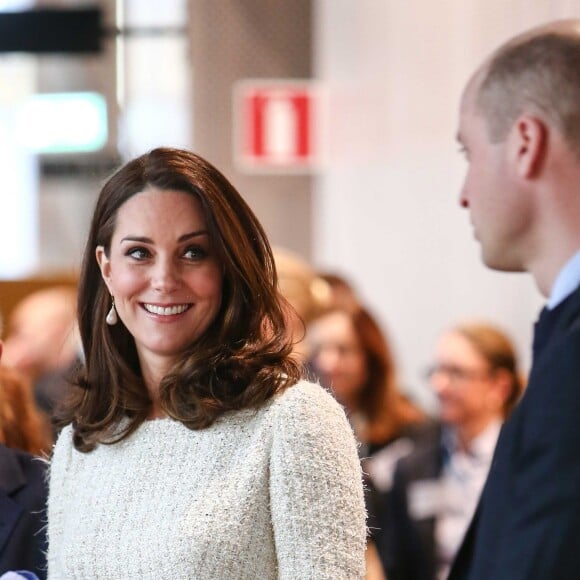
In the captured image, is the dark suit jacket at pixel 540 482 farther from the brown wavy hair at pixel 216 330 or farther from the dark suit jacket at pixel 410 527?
the dark suit jacket at pixel 410 527

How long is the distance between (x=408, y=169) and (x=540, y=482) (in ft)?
24.6

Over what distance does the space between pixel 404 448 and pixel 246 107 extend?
4647mm

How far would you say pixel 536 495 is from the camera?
1.71m

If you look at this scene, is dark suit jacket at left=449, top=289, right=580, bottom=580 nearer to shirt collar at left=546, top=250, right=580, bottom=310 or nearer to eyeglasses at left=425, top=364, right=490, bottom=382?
shirt collar at left=546, top=250, right=580, bottom=310

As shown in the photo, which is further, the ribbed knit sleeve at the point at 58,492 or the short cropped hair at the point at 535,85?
the ribbed knit sleeve at the point at 58,492

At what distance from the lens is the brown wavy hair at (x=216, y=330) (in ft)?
8.02

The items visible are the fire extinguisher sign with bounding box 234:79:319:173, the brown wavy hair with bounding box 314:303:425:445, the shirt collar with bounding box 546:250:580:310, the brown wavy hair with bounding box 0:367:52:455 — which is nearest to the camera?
the shirt collar with bounding box 546:250:580:310

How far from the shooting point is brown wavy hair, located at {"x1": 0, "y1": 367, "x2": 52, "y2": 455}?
319 centimetres

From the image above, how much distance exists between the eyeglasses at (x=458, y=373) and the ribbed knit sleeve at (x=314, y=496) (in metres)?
3.24

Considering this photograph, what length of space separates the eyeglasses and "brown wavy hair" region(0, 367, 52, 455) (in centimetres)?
260

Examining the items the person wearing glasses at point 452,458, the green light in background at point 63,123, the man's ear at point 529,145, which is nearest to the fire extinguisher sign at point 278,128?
the green light in background at point 63,123

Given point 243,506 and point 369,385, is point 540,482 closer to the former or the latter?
point 243,506

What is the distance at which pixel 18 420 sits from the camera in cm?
323

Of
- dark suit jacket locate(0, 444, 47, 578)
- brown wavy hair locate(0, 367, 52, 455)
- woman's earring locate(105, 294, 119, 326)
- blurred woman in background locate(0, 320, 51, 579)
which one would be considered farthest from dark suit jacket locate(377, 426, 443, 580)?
woman's earring locate(105, 294, 119, 326)
